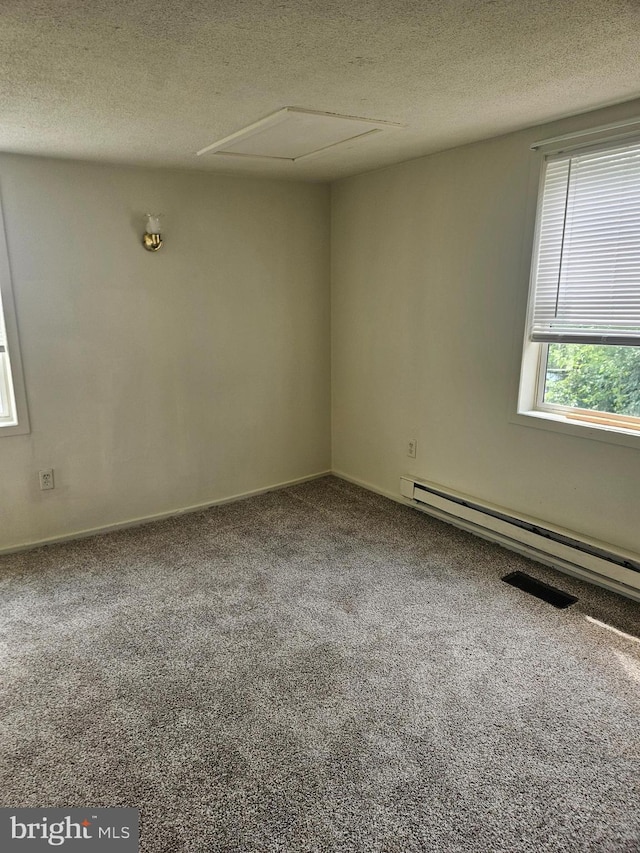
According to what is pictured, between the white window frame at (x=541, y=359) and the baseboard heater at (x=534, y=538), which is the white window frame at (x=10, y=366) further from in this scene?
the white window frame at (x=541, y=359)

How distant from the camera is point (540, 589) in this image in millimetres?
2725

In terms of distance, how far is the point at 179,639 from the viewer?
2.38m

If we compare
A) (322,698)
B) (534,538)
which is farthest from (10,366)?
(534,538)

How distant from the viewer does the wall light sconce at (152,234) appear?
3295 mm

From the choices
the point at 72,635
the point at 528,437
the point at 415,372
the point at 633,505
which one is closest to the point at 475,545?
the point at 528,437

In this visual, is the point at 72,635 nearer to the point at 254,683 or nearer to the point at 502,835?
the point at 254,683

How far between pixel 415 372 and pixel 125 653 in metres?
2.37

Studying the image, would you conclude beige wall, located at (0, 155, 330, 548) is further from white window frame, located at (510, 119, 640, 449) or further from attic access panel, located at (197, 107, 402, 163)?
white window frame, located at (510, 119, 640, 449)

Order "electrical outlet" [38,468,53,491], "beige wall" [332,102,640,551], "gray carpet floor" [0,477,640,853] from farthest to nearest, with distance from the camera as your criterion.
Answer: "electrical outlet" [38,468,53,491], "beige wall" [332,102,640,551], "gray carpet floor" [0,477,640,853]

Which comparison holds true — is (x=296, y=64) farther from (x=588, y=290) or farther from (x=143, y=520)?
(x=143, y=520)

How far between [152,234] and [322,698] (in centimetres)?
274

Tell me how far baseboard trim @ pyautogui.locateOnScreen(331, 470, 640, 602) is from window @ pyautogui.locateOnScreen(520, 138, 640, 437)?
29.4 inches

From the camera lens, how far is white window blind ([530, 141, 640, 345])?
7.98 ft

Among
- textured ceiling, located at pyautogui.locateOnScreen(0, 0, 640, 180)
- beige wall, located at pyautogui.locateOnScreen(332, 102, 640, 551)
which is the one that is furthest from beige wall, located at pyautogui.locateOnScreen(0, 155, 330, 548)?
textured ceiling, located at pyautogui.locateOnScreen(0, 0, 640, 180)
